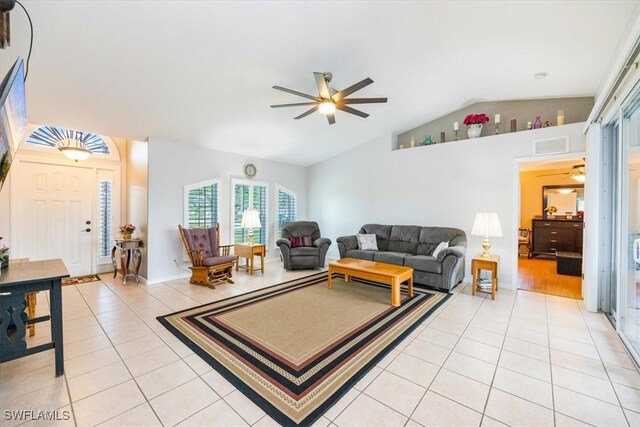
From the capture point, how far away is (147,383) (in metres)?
1.94

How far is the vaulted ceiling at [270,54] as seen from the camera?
234 centimetres

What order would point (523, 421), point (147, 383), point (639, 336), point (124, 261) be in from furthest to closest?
point (124, 261), point (639, 336), point (147, 383), point (523, 421)

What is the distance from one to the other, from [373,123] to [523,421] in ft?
15.3

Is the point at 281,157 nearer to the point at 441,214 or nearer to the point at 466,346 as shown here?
the point at 441,214

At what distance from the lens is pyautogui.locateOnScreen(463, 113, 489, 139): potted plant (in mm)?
4645

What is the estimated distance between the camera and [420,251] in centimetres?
494

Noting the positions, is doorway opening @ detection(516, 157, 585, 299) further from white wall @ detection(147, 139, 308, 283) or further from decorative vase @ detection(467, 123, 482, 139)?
white wall @ detection(147, 139, 308, 283)

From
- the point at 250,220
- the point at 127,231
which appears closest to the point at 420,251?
the point at 250,220

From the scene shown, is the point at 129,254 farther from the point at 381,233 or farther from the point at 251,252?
the point at 381,233

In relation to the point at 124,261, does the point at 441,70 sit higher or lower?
higher

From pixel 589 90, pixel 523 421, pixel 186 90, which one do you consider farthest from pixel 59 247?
pixel 589 90

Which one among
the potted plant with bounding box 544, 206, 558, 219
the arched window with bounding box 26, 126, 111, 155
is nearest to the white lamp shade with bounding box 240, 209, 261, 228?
the arched window with bounding box 26, 126, 111, 155

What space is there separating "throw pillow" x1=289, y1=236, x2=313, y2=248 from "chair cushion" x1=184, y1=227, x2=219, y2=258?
152 cm

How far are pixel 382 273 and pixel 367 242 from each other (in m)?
1.67
